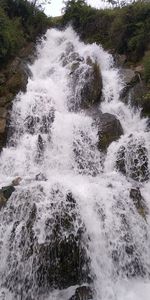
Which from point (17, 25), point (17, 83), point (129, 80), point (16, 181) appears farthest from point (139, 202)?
point (17, 25)

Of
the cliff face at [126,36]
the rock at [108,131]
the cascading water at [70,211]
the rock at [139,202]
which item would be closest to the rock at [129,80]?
the cliff face at [126,36]

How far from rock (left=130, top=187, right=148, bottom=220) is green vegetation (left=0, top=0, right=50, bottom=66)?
927 centimetres

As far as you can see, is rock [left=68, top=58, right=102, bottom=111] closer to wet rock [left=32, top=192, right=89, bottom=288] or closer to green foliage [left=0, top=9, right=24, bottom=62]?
green foliage [left=0, top=9, right=24, bottom=62]

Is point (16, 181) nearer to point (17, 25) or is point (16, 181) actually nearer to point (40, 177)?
point (40, 177)

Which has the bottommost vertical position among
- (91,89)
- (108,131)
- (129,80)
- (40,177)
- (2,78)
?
(40,177)

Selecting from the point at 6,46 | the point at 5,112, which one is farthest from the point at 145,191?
the point at 6,46

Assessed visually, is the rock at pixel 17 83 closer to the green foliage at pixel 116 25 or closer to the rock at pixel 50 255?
the green foliage at pixel 116 25

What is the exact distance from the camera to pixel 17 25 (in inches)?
730

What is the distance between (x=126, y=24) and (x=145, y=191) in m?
10.3

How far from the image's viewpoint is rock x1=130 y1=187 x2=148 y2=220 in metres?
9.31

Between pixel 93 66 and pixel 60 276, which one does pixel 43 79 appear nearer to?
pixel 93 66

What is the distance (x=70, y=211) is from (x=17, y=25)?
1308 centimetres

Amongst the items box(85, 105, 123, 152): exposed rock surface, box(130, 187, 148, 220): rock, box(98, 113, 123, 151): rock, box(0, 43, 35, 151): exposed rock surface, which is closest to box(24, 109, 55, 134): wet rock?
box(0, 43, 35, 151): exposed rock surface

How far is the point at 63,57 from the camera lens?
17891 mm
